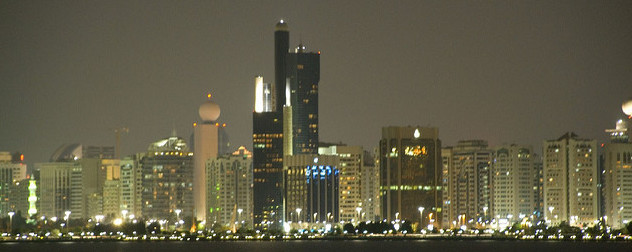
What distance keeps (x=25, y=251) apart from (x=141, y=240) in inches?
1227

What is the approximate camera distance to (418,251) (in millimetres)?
163875

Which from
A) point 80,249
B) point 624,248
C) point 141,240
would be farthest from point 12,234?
point 624,248

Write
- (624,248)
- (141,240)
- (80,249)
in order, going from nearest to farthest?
(624,248) → (80,249) → (141,240)

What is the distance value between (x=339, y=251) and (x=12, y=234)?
55.5 m

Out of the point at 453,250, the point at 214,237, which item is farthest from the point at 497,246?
the point at 214,237

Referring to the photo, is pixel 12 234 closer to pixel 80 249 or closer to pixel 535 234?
pixel 80 249

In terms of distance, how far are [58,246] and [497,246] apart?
52260 mm

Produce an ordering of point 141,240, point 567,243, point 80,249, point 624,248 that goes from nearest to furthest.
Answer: point 624,248, point 80,249, point 567,243, point 141,240

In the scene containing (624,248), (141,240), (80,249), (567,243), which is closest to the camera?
(624,248)

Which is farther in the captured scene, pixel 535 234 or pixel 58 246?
pixel 535 234

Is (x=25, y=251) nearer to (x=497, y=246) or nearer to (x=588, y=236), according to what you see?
(x=497, y=246)

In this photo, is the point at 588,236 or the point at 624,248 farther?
the point at 588,236

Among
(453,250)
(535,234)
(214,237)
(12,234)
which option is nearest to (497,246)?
(453,250)

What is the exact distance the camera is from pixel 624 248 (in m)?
158
